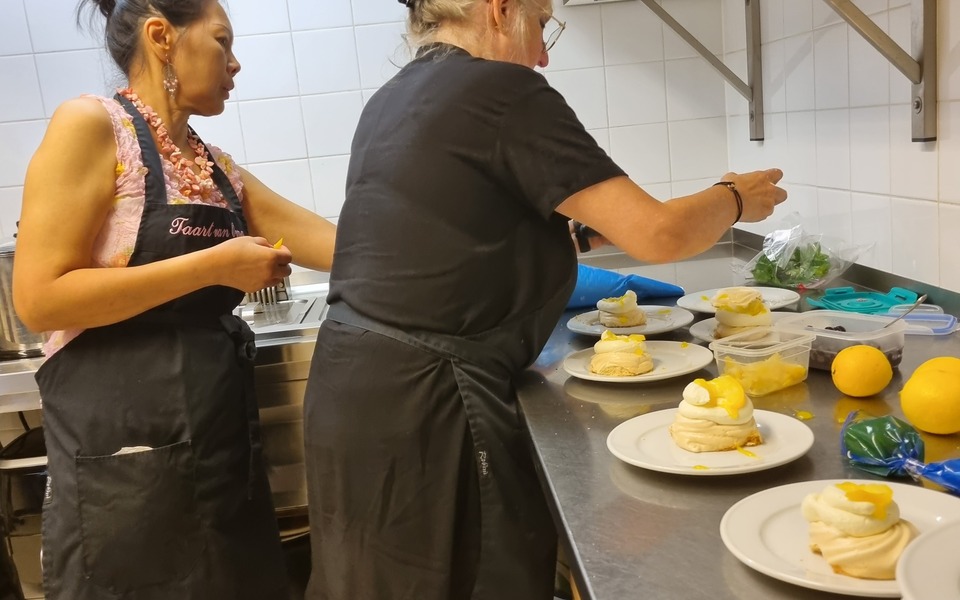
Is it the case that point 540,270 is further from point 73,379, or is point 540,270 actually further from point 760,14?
point 760,14

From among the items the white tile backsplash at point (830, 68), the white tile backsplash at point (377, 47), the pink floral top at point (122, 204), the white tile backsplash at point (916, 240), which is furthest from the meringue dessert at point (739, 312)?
the white tile backsplash at point (377, 47)

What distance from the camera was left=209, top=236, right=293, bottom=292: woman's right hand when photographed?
128 cm

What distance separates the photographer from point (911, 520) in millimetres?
677

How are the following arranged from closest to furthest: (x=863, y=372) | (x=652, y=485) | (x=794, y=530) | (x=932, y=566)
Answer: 1. (x=932, y=566)
2. (x=794, y=530)
3. (x=652, y=485)
4. (x=863, y=372)

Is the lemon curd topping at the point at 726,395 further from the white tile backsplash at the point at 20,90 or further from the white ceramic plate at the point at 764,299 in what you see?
the white tile backsplash at the point at 20,90

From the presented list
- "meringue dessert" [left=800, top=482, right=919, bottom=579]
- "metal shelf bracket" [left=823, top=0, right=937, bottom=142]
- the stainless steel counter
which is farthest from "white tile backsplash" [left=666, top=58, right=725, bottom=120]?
"meringue dessert" [left=800, top=482, right=919, bottom=579]

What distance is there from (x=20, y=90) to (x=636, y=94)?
1.65 meters

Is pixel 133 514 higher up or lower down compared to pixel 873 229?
lower down

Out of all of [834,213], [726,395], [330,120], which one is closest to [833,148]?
[834,213]

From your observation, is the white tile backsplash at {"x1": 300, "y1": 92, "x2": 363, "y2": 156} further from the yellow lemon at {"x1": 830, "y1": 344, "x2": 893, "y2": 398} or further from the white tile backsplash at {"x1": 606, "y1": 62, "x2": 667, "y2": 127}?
the yellow lemon at {"x1": 830, "y1": 344, "x2": 893, "y2": 398}

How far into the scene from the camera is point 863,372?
39.5 inches

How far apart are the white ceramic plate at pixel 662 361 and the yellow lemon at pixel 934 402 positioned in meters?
0.32

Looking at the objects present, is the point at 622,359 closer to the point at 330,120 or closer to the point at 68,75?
the point at 330,120

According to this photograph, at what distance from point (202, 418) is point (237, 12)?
132 centimetres
